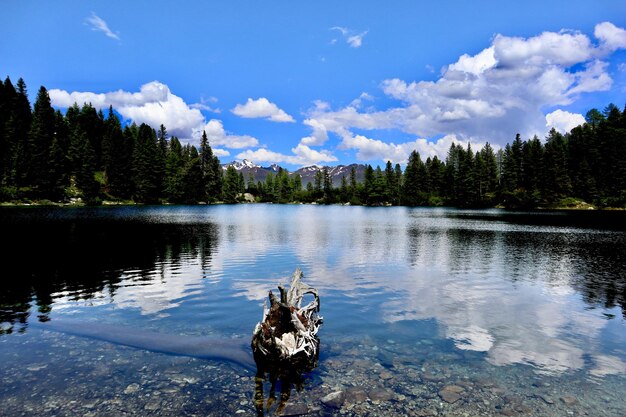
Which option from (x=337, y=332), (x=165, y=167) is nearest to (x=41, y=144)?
(x=165, y=167)

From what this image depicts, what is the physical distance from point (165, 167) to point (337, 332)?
179m

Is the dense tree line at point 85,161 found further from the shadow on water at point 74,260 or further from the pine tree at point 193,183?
the shadow on water at point 74,260

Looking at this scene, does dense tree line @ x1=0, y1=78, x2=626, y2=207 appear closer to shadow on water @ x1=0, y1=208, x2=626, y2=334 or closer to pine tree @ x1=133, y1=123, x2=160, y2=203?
pine tree @ x1=133, y1=123, x2=160, y2=203

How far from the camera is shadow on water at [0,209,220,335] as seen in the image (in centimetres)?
1911

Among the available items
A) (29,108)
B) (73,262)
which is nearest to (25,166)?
(29,108)

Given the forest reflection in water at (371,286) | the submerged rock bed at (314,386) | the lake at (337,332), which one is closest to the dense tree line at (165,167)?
the forest reflection in water at (371,286)

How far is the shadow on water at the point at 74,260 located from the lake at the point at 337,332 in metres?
0.20

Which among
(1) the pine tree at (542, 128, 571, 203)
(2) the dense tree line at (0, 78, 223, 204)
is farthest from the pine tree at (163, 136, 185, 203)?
(1) the pine tree at (542, 128, 571, 203)

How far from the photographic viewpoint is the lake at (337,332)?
9.72m

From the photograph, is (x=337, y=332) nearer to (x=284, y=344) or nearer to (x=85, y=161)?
(x=284, y=344)

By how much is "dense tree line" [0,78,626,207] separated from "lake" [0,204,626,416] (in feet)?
370

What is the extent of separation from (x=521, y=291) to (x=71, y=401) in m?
24.2

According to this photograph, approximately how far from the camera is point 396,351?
13258 mm

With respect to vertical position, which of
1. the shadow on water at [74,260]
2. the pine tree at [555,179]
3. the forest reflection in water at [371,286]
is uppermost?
the pine tree at [555,179]
